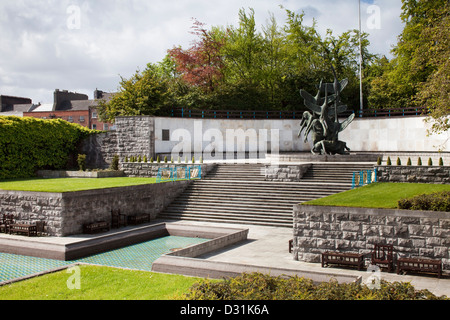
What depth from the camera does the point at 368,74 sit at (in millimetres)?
48156

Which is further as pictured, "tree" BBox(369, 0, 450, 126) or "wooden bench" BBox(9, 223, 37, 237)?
"tree" BBox(369, 0, 450, 126)

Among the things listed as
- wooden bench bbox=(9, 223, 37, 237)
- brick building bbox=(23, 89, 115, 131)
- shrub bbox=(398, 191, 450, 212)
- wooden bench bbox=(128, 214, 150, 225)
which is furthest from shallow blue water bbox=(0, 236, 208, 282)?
brick building bbox=(23, 89, 115, 131)

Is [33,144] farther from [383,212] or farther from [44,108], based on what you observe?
[44,108]

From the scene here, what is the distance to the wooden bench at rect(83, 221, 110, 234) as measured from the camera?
1728cm

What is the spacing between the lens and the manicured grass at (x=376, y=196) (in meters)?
13.5

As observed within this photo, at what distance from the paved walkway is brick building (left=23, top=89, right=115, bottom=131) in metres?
43.7

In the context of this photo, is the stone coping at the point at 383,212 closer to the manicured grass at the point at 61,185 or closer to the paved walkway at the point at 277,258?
the paved walkway at the point at 277,258

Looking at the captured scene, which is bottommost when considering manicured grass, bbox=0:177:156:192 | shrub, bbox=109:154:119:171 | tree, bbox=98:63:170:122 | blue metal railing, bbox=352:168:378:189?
manicured grass, bbox=0:177:156:192

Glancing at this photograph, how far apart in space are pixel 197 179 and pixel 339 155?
30.0 feet

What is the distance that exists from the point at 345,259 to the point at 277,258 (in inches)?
87.0

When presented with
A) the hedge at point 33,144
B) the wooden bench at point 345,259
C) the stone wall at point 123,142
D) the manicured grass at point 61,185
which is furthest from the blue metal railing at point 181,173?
the wooden bench at point 345,259

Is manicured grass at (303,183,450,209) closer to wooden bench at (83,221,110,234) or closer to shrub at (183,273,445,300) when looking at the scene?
shrub at (183,273,445,300)

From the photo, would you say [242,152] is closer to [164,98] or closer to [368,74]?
[164,98]
